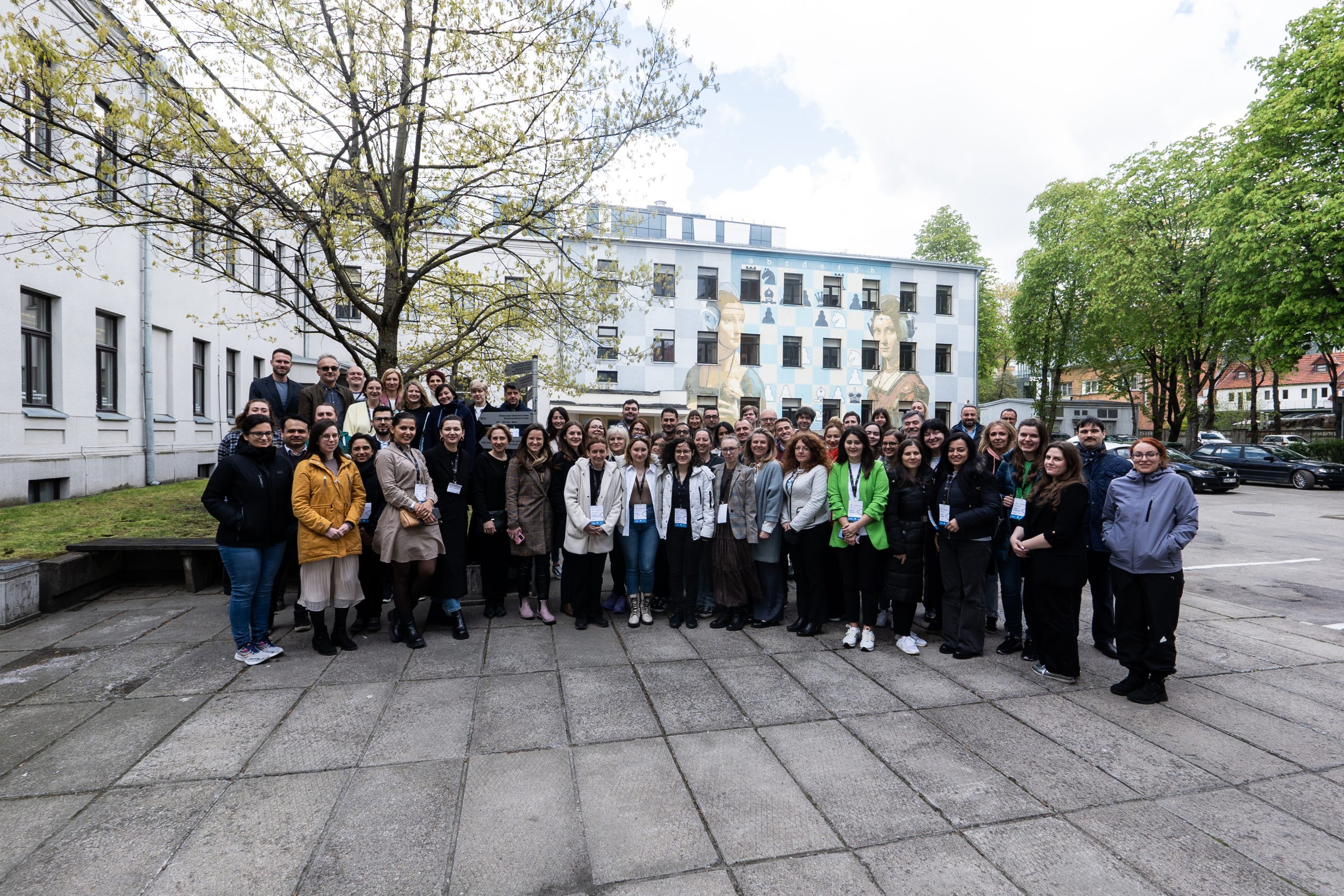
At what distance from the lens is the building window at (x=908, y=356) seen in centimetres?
3306

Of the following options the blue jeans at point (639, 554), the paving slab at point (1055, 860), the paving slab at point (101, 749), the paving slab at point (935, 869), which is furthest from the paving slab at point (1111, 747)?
the paving slab at point (101, 749)

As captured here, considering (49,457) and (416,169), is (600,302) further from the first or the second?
(49,457)

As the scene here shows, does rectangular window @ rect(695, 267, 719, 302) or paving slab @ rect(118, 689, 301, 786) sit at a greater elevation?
rectangular window @ rect(695, 267, 719, 302)

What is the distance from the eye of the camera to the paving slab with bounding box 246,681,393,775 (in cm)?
354

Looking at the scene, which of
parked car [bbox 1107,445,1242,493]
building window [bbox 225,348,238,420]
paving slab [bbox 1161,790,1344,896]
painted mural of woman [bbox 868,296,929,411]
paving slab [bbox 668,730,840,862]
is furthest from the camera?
painted mural of woman [bbox 868,296,929,411]

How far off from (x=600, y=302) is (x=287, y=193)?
458 cm

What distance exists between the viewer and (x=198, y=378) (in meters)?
17.4

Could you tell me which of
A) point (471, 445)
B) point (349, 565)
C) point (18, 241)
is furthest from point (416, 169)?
point (18, 241)

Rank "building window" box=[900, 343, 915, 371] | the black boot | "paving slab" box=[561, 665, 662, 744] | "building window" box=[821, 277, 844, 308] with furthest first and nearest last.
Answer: "building window" box=[900, 343, 915, 371], "building window" box=[821, 277, 844, 308], the black boot, "paving slab" box=[561, 665, 662, 744]

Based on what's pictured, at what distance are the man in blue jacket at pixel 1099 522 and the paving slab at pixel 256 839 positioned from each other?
5841 millimetres

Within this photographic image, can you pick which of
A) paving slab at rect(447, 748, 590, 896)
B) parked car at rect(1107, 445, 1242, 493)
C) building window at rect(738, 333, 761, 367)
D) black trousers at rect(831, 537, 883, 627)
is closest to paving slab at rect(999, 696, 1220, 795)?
black trousers at rect(831, 537, 883, 627)

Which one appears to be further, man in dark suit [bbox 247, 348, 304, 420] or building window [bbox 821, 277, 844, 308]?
building window [bbox 821, 277, 844, 308]

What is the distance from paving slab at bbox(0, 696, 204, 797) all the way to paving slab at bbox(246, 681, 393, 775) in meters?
0.69

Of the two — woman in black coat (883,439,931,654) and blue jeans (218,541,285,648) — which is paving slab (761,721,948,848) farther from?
blue jeans (218,541,285,648)
